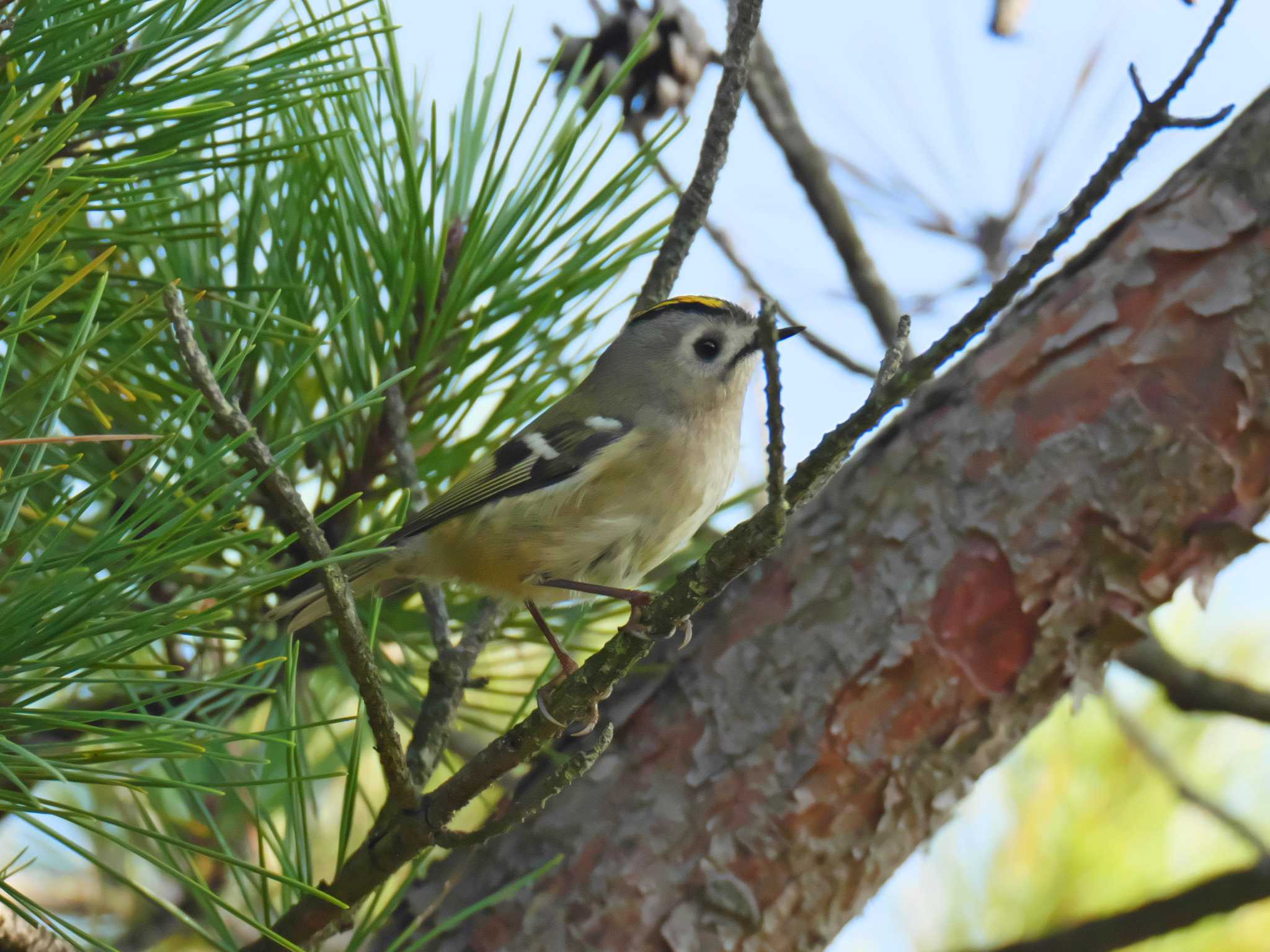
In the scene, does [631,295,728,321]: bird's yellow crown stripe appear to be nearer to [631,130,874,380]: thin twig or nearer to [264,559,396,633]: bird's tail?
[631,130,874,380]: thin twig

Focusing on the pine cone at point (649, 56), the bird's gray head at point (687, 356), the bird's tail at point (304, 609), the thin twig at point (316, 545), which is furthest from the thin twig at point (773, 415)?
the pine cone at point (649, 56)

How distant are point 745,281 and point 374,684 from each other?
3.28 feet

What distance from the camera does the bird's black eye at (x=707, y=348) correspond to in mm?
1541

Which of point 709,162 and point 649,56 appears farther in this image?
point 649,56

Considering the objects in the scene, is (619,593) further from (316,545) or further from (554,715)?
(316,545)

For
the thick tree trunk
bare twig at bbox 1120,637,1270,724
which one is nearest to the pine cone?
the thick tree trunk

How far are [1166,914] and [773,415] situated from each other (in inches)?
37.6

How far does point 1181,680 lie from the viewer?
148 cm

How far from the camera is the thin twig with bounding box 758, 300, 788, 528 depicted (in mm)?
564

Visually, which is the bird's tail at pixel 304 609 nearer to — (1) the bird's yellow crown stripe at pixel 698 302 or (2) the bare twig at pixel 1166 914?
(1) the bird's yellow crown stripe at pixel 698 302

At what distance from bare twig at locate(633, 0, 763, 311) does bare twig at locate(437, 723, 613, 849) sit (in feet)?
1.99

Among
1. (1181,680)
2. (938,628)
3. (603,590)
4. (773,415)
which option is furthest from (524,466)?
(1181,680)

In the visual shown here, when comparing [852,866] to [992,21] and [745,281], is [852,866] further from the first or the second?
[992,21]

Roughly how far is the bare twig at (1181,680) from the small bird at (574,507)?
0.57 m
